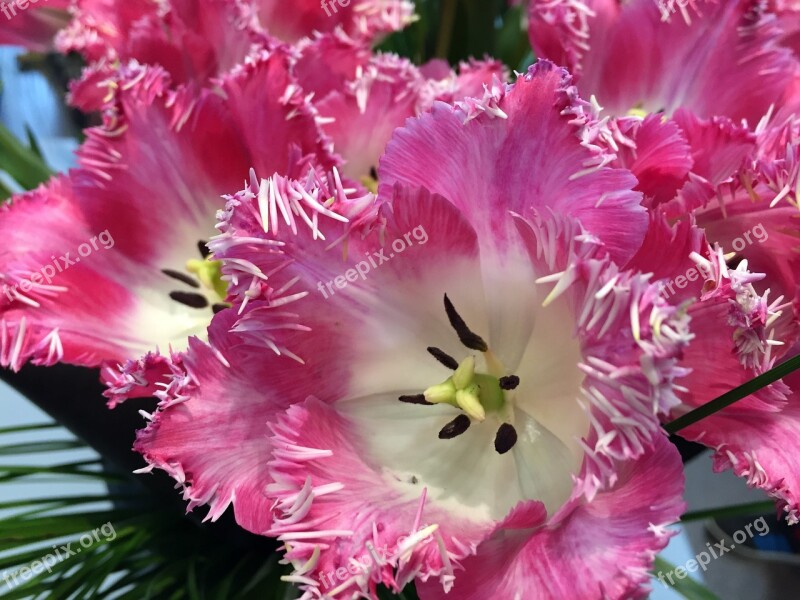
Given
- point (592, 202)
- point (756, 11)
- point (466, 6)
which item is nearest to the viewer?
point (592, 202)

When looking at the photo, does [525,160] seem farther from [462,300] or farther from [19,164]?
[19,164]

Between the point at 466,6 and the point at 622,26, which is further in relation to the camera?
the point at 466,6

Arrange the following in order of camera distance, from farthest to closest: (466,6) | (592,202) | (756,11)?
(466,6), (756,11), (592,202)

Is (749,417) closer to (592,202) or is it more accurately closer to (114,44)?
(592,202)

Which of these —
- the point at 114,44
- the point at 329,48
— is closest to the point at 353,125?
the point at 329,48

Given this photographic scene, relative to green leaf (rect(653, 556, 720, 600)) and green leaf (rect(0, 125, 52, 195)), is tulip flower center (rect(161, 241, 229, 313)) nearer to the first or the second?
green leaf (rect(0, 125, 52, 195))

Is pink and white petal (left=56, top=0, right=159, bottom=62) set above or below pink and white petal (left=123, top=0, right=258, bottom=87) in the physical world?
above

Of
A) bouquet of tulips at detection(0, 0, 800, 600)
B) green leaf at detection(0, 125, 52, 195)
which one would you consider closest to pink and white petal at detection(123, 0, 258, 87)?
bouquet of tulips at detection(0, 0, 800, 600)

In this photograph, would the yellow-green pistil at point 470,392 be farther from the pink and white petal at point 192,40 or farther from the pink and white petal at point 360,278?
the pink and white petal at point 192,40
